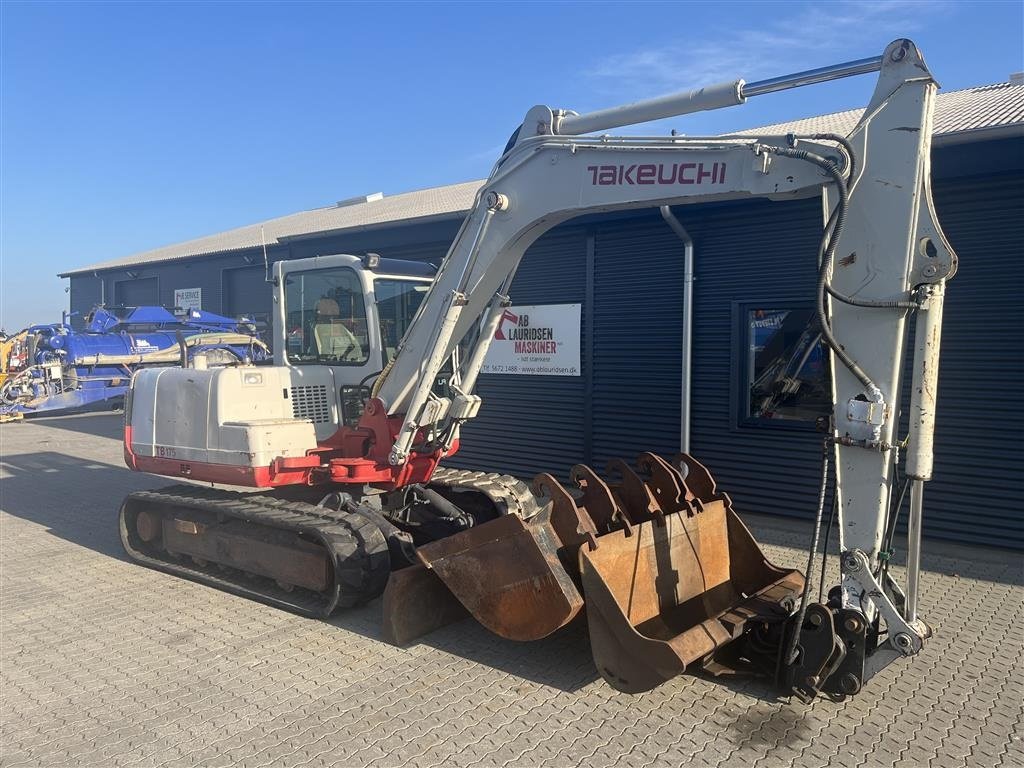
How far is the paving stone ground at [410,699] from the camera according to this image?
12.7ft

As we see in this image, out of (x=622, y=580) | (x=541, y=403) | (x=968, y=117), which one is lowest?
(x=622, y=580)

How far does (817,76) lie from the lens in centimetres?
438

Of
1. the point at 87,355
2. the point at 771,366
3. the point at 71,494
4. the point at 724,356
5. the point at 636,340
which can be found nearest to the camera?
the point at 771,366

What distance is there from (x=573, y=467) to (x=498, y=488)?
0.82 metres

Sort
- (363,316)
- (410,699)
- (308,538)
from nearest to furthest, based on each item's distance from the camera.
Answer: (410,699)
(308,538)
(363,316)

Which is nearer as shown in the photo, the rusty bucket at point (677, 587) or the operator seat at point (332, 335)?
the rusty bucket at point (677, 587)

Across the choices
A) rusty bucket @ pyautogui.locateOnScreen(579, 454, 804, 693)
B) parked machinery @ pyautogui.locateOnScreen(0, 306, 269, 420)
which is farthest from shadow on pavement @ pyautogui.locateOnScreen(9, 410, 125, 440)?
rusty bucket @ pyautogui.locateOnScreen(579, 454, 804, 693)

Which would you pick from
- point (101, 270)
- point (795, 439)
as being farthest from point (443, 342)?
point (101, 270)

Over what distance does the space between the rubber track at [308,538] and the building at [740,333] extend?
3.40 m

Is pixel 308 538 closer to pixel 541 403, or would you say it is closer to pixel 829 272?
pixel 829 272

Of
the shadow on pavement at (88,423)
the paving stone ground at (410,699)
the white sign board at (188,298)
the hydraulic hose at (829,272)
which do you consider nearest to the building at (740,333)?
the paving stone ground at (410,699)

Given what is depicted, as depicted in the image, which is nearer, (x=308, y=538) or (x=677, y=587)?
(x=677, y=587)

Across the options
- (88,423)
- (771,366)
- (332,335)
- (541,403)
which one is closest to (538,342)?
(541,403)

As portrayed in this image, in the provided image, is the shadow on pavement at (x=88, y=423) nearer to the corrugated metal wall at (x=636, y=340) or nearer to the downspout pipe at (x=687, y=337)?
the corrugated metal wall at (x=636, y=340)
